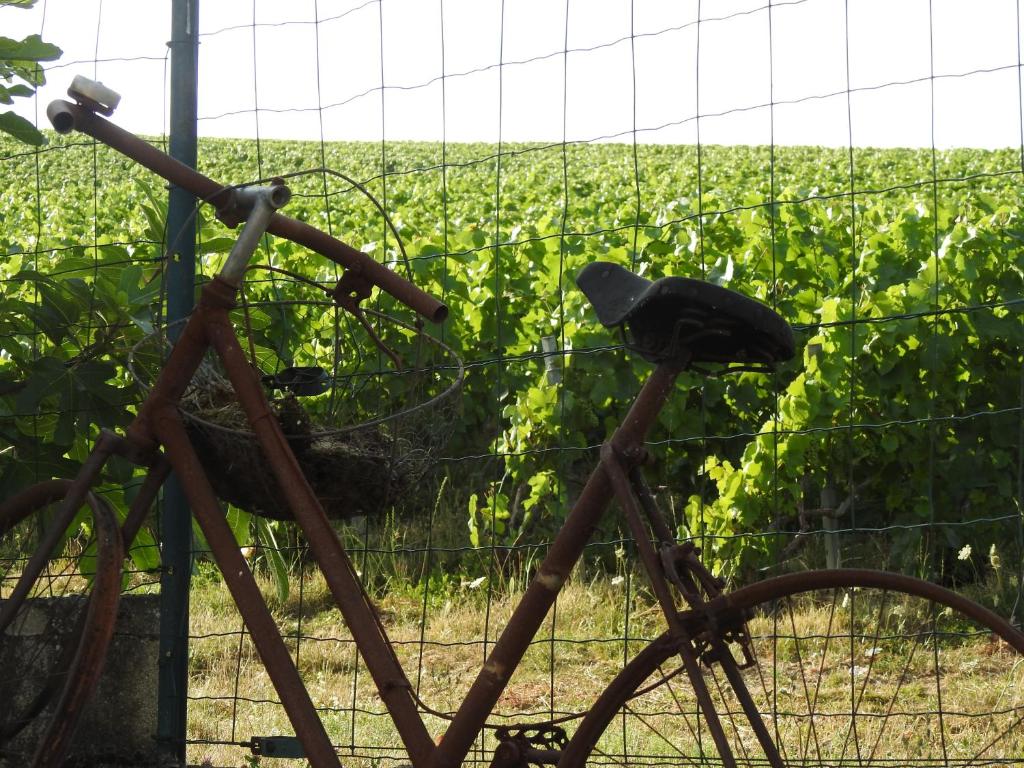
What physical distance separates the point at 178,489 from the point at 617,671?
1.83 meters

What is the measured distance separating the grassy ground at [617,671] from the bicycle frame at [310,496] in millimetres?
716

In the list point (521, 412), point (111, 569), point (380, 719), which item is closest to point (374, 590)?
point (521, 412)

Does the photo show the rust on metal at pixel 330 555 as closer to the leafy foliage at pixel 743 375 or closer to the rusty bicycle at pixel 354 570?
the rusty bicycle at pixel 354 570

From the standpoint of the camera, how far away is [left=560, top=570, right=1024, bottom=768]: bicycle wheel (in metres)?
2.88

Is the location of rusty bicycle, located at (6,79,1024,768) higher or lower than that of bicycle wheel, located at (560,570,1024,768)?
higher

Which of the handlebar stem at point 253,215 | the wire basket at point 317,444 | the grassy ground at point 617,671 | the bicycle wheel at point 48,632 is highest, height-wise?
the handlebar stem at point 253,215

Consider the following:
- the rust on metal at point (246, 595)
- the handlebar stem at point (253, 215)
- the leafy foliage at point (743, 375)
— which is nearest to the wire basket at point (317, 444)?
the rust on metal at point (246, 595)

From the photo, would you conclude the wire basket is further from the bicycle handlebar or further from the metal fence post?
the metal fence post

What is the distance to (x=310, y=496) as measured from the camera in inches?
91.5

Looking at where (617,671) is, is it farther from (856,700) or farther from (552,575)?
(552,575)

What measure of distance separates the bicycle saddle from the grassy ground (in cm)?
107

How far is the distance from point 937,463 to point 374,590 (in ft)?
8.28

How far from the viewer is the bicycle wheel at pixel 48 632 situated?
243cm

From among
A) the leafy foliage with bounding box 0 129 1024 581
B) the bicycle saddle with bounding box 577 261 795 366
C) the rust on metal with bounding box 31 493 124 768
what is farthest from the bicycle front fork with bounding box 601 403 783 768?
the leafy foliage with bounding box 0 129 1024 581
